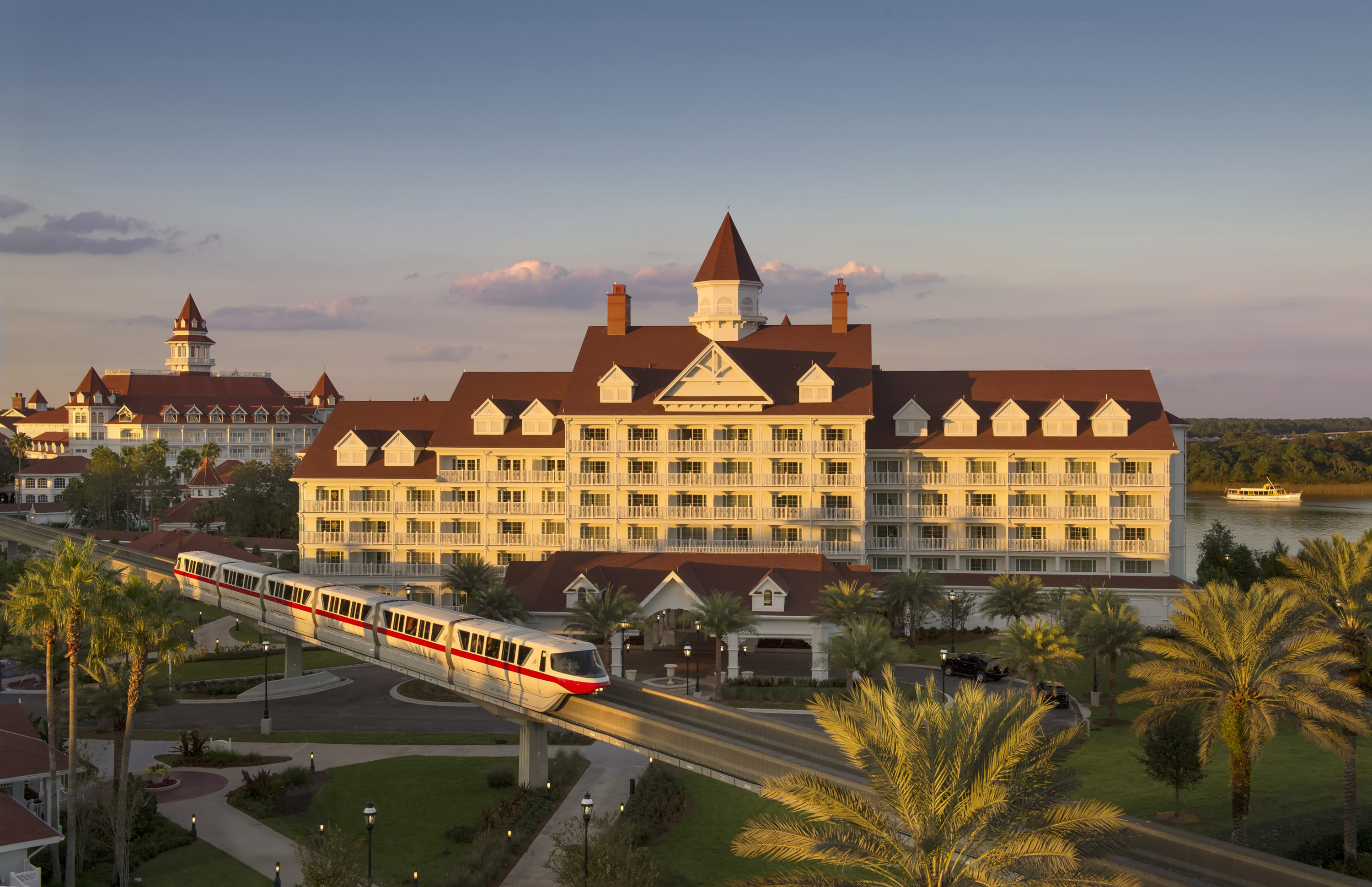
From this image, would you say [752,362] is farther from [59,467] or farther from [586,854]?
[59,467]

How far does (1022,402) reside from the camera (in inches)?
3194

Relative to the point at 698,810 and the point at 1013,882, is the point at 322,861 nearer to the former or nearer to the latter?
the point at 698,810

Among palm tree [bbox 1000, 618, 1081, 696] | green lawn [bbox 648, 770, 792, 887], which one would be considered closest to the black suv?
palm tree [bbox 1000, 618, 1081, 696]

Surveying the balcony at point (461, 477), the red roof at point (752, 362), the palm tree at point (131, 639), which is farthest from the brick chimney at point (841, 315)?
the palm tree at point (131, 639)

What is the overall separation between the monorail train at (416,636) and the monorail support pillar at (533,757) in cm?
166

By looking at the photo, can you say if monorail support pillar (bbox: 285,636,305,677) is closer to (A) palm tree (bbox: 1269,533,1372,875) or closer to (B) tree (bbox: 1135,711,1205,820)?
(B) tree (bbox: 1135,711,1205,820)

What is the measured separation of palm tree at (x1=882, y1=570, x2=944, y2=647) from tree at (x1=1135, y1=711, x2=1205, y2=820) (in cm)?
2478

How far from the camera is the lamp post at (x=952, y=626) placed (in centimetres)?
6538

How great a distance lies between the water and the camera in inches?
4975

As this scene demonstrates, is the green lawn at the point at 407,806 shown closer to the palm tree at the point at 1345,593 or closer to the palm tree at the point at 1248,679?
the palm tree at the point at 1248,679

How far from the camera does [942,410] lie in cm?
8112

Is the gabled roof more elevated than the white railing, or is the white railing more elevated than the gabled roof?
the gabled roof

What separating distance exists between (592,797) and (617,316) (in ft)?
169

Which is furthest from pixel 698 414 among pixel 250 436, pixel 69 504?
pixel 250 436
